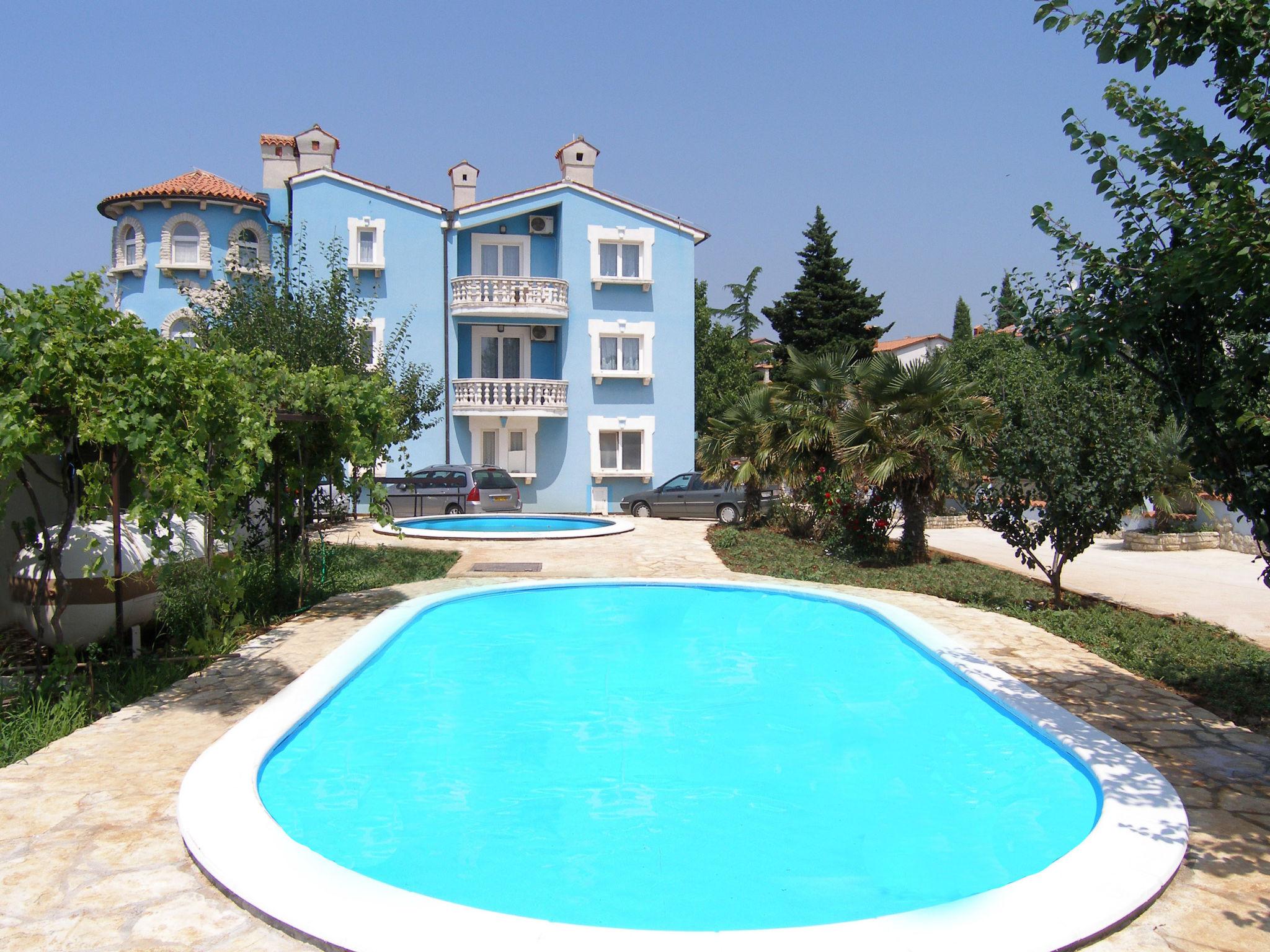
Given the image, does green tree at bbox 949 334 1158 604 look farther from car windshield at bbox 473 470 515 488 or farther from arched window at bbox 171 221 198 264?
arched window at bbox 171 221 198 264

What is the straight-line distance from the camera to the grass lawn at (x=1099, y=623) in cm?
756

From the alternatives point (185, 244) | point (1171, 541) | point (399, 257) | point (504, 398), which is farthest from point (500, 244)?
point (1171, 541)

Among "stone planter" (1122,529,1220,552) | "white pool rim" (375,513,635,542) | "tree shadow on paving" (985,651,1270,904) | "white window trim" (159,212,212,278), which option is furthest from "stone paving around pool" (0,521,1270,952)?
"white window trim" (159,212,212,278)

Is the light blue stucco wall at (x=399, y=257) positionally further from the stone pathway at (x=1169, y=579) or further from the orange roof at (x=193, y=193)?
the stone pathway at (x=1169, y=579)

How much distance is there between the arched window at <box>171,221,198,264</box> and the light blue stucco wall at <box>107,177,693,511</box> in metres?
0.50

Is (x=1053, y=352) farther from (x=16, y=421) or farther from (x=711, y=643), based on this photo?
(x=16, y=421)

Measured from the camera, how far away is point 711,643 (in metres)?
11.1

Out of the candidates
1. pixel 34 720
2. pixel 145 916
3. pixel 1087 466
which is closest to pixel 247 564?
pixel 34 720

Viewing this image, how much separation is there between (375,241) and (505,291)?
4.77 m

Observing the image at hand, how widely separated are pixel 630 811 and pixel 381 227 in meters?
27.6

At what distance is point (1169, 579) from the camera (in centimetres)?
1431

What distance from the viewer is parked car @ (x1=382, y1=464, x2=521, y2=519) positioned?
82.8 feet

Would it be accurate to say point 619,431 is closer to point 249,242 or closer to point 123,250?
point 249,242

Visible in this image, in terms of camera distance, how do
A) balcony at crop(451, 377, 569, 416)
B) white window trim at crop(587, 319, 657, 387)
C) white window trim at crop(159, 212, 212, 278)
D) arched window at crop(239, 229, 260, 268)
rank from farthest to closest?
white window trim at crop(587, 319, 657, 387) → white window trim at crop(159, 212, 212, 278) → balcony at crop(451, 377, 569, 416) → arched window at crop(239, 229, 260, 268)
